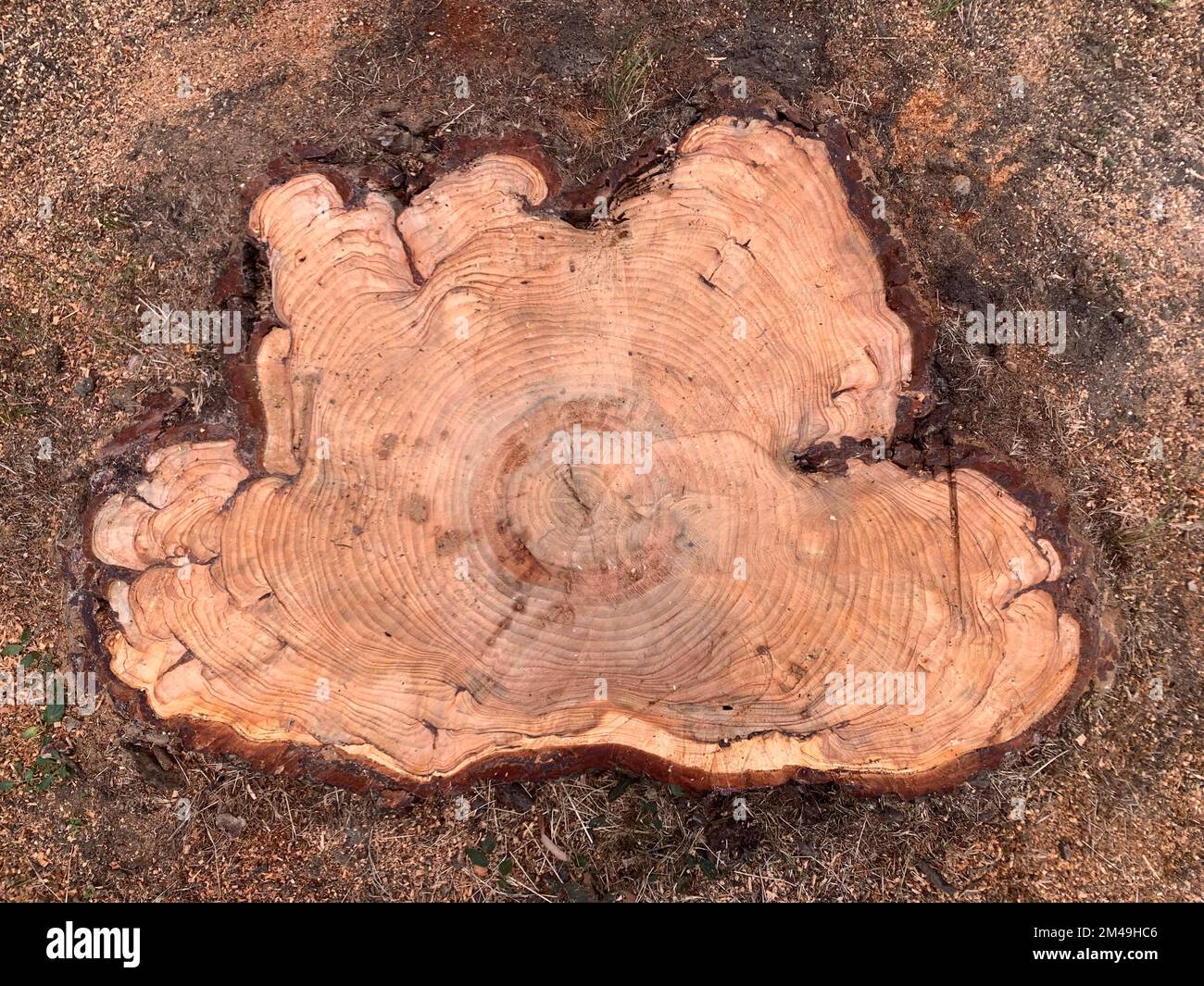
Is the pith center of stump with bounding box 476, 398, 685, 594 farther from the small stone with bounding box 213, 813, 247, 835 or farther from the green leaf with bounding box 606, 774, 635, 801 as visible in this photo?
the small stone with bounding box 213, 813, 247, 835

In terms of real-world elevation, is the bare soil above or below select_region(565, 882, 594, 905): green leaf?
above

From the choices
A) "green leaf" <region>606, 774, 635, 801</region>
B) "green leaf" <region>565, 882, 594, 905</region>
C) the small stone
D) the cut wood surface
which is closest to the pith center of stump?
the cut wood surface

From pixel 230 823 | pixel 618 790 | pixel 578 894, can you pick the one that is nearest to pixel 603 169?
pixel 618 790

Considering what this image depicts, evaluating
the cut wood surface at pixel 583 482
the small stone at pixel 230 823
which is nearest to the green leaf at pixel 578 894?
the cut wood surface at pixel 583 482

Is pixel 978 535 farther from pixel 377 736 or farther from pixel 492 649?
pixel 377 736

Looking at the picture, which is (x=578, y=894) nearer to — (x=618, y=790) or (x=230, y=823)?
(x=618, y=790)

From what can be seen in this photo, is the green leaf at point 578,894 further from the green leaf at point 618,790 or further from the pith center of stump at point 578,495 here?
the pith center of stump at point 578,495

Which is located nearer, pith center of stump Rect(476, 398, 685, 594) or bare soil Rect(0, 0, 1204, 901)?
pith center of stump Rect(476, 398, 685, 594)
